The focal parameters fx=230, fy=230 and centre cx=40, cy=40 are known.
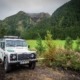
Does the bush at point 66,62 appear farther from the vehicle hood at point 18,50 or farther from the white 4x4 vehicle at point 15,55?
the vehicle hood at point 18,50

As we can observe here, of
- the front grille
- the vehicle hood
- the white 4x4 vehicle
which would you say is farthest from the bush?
the front grille

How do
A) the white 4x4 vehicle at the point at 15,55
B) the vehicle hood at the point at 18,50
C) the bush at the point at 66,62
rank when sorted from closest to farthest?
the white 4x4 vehicle at the point at 15,55 → the vehicle hood at the point at 18,50 → the bush at the point at 66,62

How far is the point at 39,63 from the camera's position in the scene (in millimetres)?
16688

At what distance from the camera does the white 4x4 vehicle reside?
1324cm

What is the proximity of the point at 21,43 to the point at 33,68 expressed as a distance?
211 centimetres

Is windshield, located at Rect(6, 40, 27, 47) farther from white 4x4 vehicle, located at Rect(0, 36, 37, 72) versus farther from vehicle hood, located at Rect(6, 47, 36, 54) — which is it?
vehicle hood, located at Rect(6, 47, 36, 54)

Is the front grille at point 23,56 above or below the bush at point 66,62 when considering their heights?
above

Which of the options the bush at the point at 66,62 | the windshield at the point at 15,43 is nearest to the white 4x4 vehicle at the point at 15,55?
the windshield at the point at 15,43

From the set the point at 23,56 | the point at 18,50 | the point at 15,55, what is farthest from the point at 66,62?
the point at 15,55

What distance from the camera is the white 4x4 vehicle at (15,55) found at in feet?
43.4

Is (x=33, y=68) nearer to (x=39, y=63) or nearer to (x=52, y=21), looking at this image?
(x=39, y=63)

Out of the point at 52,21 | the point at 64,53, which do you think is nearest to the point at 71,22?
the point at 52,21

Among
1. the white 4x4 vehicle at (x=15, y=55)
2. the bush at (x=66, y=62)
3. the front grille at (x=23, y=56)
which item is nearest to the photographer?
the white 4x4 vehicle at (x=15, y=55)

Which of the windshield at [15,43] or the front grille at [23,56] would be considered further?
the windshield at [15,43]
